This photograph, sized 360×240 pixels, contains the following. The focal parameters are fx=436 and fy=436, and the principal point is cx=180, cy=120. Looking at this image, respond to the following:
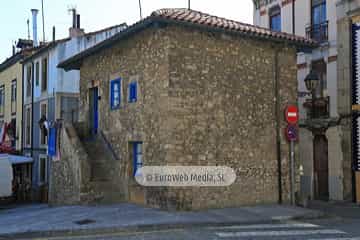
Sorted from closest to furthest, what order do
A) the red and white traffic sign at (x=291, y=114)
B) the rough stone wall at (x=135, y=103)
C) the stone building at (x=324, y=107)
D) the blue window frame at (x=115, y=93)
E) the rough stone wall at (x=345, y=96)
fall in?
the rough stone wall at (x=135, y=103) < the red and white traffic sign at (x=291, y=114) < the blue window frame at (x=115, y=93) < the rough stone wall at (x=345, y=96) < the stone building at (x=324, y=107)

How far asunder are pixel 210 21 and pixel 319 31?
759cm

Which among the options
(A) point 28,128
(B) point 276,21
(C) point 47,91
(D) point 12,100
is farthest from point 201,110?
(D) point 12,100

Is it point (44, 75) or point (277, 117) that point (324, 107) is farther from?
point (44, 75)

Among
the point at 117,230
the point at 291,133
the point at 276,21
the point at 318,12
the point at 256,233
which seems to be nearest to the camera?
the point at 256,233

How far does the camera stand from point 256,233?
8.92 m

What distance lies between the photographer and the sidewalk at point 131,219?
9.15 metres

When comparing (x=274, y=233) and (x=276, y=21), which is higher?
(x=276, y=21)

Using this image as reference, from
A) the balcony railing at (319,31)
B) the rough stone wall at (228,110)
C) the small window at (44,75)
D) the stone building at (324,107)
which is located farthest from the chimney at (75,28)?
the rough stone wall at (228,110)

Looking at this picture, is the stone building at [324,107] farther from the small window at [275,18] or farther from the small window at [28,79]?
the small window at [28,79]

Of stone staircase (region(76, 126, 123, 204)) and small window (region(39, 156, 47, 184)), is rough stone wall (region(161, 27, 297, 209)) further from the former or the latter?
small window (region(39, 156, 47, 184))

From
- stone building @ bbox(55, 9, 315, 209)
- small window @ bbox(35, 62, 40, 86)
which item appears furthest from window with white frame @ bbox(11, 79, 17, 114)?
stone building @ bbox(55, 9, 315, 209)

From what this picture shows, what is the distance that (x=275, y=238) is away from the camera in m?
8.43

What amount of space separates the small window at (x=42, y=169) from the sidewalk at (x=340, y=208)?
1455cm

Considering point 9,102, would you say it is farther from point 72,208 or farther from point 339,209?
point 339,209
